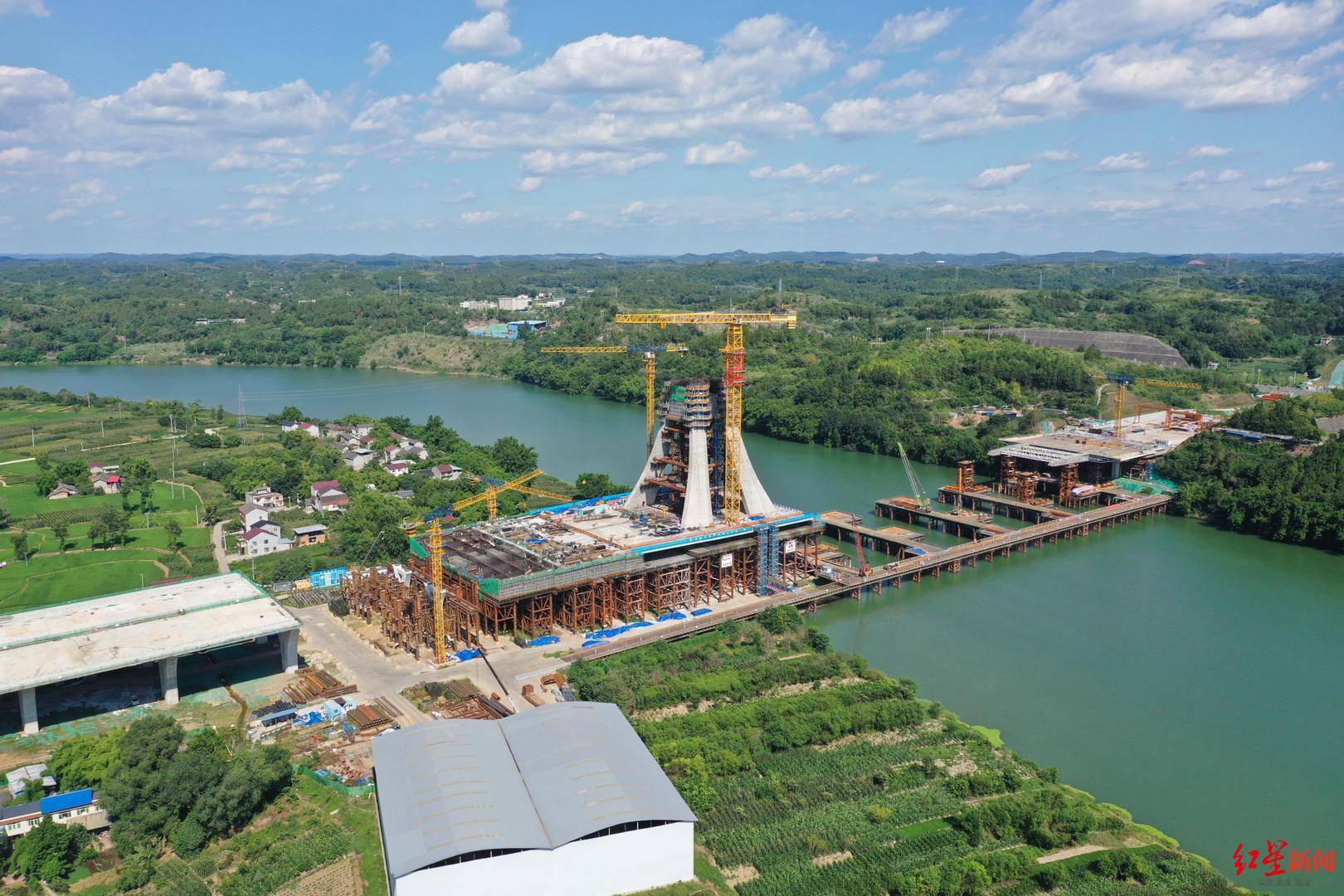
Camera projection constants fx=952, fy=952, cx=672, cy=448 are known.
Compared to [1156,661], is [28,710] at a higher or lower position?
higher

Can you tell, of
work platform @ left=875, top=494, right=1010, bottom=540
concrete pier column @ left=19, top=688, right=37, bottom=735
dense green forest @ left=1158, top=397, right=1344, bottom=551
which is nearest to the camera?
concrete pier column @ left=19, top=688, right=37, bottom=735

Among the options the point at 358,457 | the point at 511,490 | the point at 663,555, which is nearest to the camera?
the point at 663,555

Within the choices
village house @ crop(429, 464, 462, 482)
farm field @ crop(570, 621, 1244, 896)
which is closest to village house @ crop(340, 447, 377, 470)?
village house @ crop(429, 464, 462, 482)

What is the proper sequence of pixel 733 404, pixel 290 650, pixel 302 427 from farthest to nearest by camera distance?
1. pixel 302 427
2. pixel 733 404
3. pixel 290 650

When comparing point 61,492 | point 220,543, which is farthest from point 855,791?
point 61,492

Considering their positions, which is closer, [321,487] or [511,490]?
[511,490]

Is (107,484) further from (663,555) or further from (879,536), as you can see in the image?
(879,536)

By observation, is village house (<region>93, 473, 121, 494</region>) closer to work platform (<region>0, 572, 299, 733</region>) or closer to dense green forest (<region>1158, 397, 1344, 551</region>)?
work platform (<region>0, 572, 299, 733</region>)
